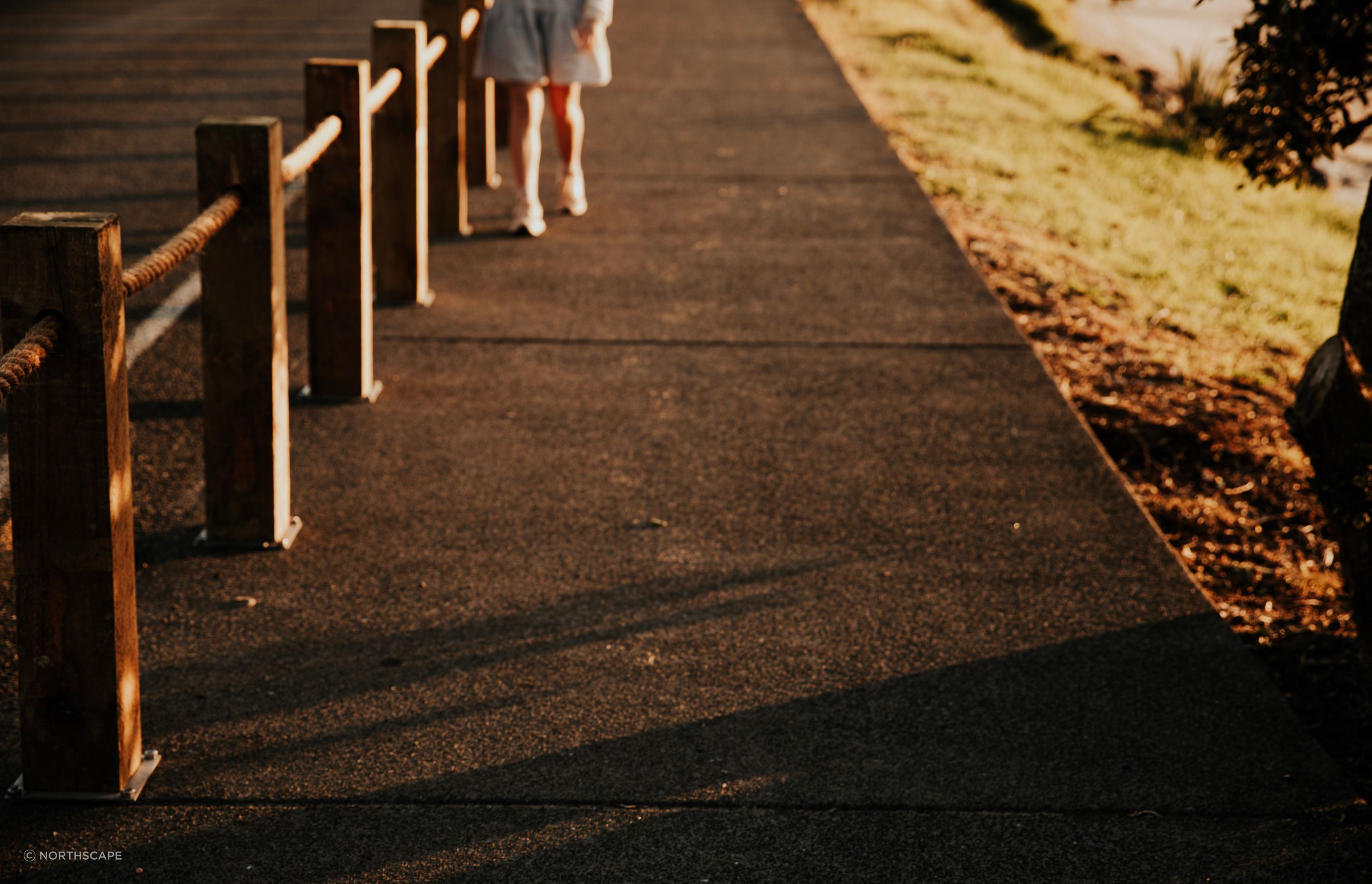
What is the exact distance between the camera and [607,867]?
271cm

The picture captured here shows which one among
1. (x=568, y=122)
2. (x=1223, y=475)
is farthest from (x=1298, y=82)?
(x=568, y=122)

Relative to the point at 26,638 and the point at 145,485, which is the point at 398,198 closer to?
the point at 145,485

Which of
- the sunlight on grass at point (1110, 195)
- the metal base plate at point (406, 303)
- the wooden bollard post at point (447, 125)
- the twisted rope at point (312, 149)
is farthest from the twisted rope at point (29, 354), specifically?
the wooden bollard post at point (447, 125)

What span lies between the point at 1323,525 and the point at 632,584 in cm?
240

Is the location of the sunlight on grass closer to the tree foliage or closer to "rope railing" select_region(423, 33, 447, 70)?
the tree foliage

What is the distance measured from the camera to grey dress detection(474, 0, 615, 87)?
6852 millimetres

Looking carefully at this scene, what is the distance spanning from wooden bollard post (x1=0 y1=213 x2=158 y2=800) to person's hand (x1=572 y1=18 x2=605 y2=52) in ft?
14.7

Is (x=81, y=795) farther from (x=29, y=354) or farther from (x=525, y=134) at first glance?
(x=525, y=134)

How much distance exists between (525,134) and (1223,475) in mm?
3943

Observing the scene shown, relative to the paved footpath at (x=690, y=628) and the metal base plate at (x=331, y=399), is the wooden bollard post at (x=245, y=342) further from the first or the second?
the metal base plate at (x=331, y=399)

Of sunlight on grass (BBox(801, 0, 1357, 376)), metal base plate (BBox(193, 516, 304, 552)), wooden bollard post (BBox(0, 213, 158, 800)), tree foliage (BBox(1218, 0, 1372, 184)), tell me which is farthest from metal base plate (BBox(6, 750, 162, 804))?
sunlight on grass (BBox(801, 0, 1357, 376))

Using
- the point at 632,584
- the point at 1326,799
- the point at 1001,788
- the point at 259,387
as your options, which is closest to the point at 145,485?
the point at 259,387

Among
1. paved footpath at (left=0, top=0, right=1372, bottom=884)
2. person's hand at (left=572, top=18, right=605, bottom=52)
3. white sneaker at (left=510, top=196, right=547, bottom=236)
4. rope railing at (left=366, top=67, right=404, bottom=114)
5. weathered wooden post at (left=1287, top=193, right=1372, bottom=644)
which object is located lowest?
paved footpath at (left=0, top=0, right=1372, bottom=884)

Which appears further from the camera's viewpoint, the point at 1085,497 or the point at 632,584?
the point at 1085,497
